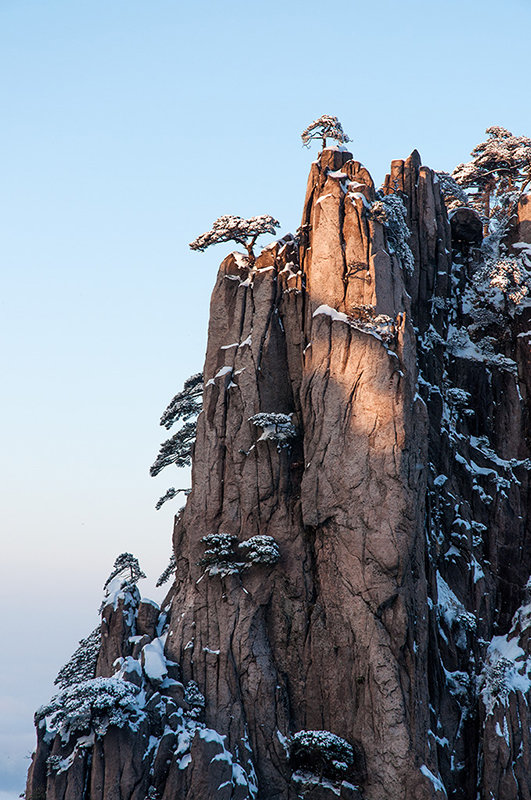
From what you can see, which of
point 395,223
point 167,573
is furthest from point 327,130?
point 167,573

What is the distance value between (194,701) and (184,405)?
17.3m

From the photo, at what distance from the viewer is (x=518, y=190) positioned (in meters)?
49.1

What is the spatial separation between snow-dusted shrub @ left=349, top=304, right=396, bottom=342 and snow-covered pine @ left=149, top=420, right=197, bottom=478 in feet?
41.3

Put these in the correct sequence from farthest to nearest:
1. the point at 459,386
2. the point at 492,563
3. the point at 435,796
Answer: the point at 459,386 → the point at 492,563 → the point at 435,796

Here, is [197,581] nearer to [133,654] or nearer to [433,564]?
[133,654]

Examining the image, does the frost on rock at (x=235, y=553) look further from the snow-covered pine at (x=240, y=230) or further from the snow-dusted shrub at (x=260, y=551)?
the snow-covered pine at (x=240, y=230)

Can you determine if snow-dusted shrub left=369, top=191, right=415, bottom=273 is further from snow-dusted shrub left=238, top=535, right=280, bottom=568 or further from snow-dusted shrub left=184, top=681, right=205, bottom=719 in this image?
snow-dusted shrub left=184, top=681, right=205, bottom=719

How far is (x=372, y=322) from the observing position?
1400 inches

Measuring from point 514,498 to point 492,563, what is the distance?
11.5 feet

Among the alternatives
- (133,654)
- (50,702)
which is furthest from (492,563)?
(50,702)

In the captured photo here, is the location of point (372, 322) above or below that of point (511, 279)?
below

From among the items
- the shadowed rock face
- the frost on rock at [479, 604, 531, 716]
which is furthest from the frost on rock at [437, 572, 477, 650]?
the frost on rock at [479, 604, 531, 716]

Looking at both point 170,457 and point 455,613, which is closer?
point 455,613

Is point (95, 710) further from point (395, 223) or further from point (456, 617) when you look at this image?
point (395, 223)
